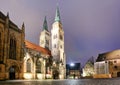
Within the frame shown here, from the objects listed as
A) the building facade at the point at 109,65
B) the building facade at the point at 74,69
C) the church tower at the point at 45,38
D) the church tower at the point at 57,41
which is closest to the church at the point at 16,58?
the building facade at the point at 109,65

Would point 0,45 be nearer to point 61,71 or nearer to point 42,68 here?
point 42,68

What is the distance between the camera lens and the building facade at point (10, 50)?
4322cm

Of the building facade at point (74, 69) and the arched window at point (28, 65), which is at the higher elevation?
the arched window at point (28, 65)

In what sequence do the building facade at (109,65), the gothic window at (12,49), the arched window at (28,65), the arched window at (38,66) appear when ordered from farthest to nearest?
the building facade at (109,65)
the arched window at (38,66)
the arched window at (28,65)
the gothic window at (12,49)

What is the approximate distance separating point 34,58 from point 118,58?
3911cm

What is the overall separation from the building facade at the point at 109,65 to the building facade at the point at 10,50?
136ft

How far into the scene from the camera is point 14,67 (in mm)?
48000

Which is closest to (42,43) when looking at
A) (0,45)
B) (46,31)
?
(46,31)

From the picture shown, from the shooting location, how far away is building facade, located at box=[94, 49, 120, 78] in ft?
259

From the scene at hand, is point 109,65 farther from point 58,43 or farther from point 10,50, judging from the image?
point 10,50

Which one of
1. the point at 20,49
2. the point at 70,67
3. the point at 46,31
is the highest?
the point at 46,31

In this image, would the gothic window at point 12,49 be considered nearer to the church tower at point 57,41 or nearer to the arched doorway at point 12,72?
the arched doorway at point 12,72

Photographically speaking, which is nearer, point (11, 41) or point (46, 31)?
point (11, 41)

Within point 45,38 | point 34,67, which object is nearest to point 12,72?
point 34,67
